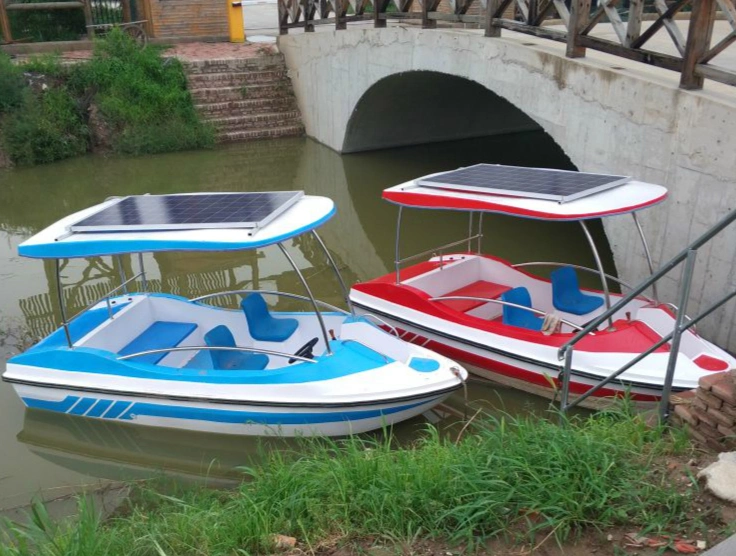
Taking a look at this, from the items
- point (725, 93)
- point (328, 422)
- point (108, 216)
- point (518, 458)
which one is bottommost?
point (328, 422)

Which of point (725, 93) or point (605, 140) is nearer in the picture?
point (725, 93)

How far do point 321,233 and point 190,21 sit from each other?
35.5ft

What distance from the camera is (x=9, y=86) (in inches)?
586

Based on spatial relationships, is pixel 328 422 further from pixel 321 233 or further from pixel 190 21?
pixel 190 21

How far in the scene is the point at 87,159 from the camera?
51.2 feet

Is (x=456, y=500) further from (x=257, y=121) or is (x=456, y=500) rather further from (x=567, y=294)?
(x=257, y=121)

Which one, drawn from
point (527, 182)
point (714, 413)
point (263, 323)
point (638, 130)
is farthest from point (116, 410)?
point (638, 130)

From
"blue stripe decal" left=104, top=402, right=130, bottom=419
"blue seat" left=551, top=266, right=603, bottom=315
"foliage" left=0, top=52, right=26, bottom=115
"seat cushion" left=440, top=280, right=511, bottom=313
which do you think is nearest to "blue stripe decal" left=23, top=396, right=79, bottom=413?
"blue stripe decal" left=104, top=402, right=130, bottom=419

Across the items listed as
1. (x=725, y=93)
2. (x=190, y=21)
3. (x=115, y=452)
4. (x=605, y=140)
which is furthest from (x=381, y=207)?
(x=190, y=21)

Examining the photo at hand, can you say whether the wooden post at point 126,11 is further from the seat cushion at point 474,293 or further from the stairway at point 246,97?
the seat cushion at point 474,293

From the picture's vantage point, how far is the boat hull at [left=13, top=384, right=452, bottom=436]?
229 inches

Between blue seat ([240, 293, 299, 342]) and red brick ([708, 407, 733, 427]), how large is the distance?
3.98 metres

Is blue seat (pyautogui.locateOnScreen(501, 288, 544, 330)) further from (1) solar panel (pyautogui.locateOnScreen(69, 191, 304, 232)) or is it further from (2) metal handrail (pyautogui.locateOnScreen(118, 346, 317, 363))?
(1) solar panel (pyautogui.locateOnScreen(69, 191, 304, 232))

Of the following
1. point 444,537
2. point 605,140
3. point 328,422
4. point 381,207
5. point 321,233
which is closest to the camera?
point 444,537
